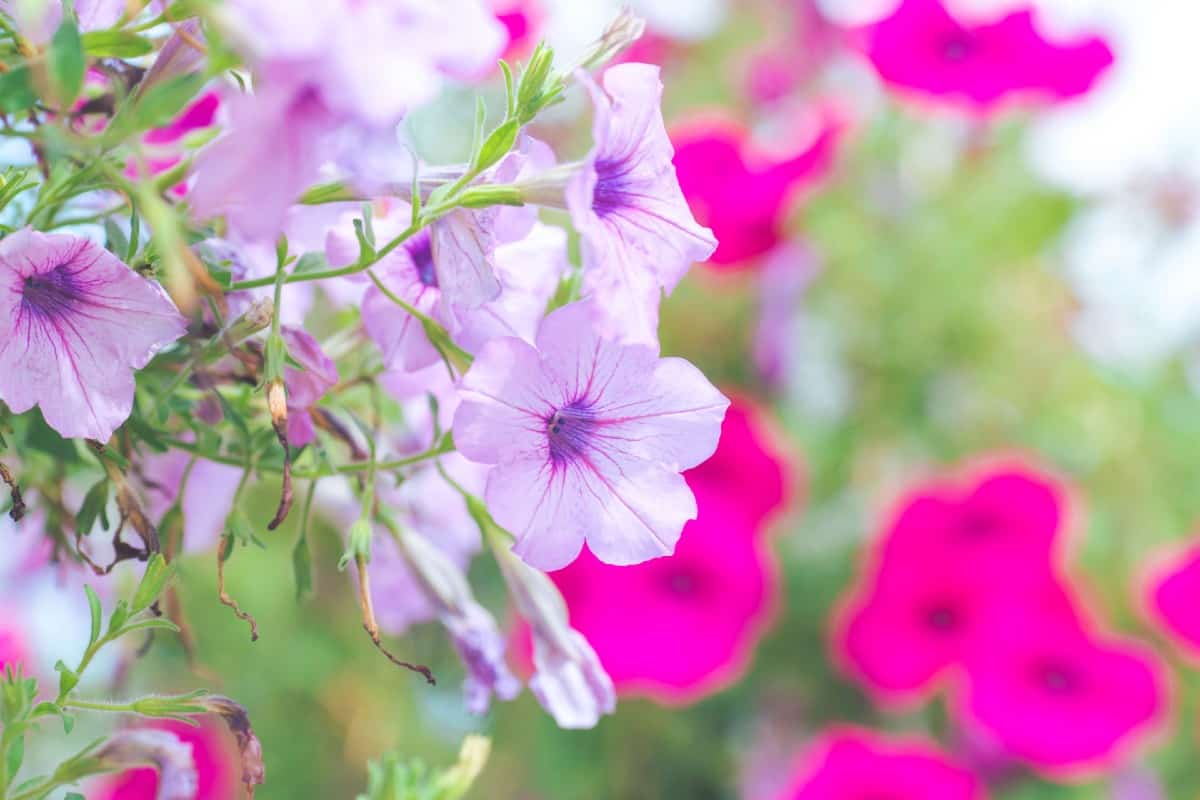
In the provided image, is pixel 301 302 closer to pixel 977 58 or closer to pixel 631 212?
pixel 631 212

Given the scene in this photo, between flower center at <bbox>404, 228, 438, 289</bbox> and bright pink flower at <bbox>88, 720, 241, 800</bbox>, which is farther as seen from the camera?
bright pink flower at <bbox>88, 720, 241, 800</bbox>

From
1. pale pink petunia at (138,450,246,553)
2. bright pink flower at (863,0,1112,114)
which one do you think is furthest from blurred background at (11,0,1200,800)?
pale pink petunia at (138,450,246,553)

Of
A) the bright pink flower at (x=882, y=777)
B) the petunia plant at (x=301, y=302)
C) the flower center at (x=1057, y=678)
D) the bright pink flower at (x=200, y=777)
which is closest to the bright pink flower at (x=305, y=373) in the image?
the petunia plant at (x=301, y=302)

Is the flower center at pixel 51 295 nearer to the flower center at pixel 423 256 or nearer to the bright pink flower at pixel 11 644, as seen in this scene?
the flower center at pixel 423 256

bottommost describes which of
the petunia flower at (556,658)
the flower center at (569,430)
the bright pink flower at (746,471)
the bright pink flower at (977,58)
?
the bright pink flower at (746,471)

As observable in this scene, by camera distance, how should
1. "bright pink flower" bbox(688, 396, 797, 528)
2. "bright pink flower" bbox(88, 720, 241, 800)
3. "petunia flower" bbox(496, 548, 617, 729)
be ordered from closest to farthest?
"petunia flower" bbox(496, 548, 617, 729), "bright pink flower" bbox(88, 720, 241, 800), "bright pink flower" bbox(688, 396, 797, 528)

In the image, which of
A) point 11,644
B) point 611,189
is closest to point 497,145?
point 611,189

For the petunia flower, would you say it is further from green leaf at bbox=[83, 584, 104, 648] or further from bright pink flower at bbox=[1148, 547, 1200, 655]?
bright pink flower at bbox=[1148, 547, 1200, 655]
